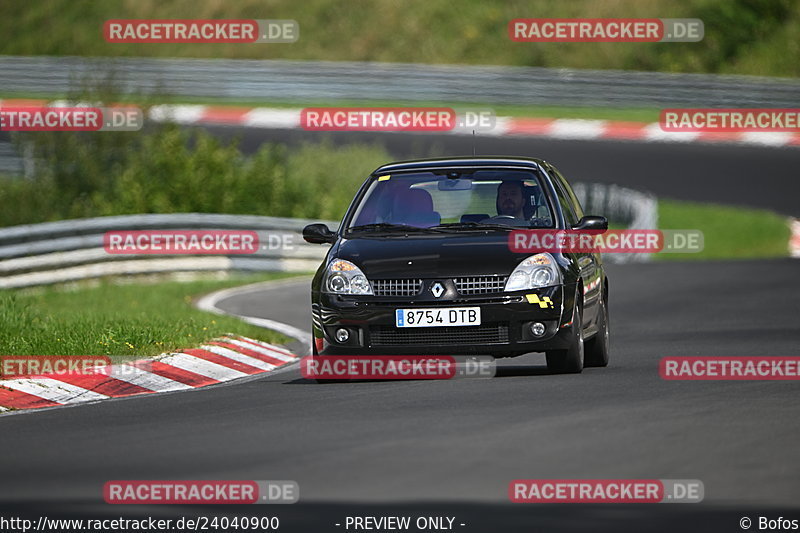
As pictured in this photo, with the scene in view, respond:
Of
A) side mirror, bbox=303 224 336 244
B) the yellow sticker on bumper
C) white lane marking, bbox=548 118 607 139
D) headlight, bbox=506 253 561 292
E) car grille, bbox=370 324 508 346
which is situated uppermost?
white lane marking, bbox=548 118 607 139

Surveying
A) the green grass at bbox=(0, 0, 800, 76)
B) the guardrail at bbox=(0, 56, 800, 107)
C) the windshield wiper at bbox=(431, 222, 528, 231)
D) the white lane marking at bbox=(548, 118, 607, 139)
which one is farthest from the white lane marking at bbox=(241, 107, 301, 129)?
the windshield wiper at bbox=(431, 222, 528, 231)

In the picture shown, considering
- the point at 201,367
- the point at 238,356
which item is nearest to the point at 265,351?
the point at 238,356

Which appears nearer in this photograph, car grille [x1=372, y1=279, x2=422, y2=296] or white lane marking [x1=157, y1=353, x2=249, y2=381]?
car grille [x1=372, y1=279, x2=422, y2=296]

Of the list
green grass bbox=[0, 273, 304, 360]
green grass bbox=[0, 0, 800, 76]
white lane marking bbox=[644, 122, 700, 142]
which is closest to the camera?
green grass bbox=[0, 273, 304, 360]

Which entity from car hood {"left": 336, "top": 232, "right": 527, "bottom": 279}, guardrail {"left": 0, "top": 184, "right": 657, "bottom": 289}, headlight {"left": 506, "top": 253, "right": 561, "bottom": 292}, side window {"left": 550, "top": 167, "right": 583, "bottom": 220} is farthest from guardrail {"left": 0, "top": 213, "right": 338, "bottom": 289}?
headlight {"left": 506, "top": 253, "right": 561, "bottom": 292}

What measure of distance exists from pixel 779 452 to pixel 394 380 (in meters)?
4.06

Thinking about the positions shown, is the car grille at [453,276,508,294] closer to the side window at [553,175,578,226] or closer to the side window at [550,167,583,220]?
the side window at [553,175,578,226]

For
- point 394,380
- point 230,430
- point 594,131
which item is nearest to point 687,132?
point 594,131

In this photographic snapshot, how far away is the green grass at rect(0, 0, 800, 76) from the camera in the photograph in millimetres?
43094

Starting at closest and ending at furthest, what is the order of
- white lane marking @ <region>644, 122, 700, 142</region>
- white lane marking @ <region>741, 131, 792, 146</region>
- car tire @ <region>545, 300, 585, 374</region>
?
car tire @ <region>545, 300, 585, 374</region> < white lane marking @ <region>741, 131, 792, 146</region> < white lane marking @ <region>644, 122, 700, 142</region>

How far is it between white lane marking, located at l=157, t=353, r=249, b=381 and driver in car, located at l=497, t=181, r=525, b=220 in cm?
251

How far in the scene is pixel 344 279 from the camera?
11500mm

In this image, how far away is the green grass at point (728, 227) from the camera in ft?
90.6

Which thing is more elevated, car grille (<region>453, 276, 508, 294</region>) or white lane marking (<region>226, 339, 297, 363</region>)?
car grille (<region>453, 276, 508, 294</region>)
